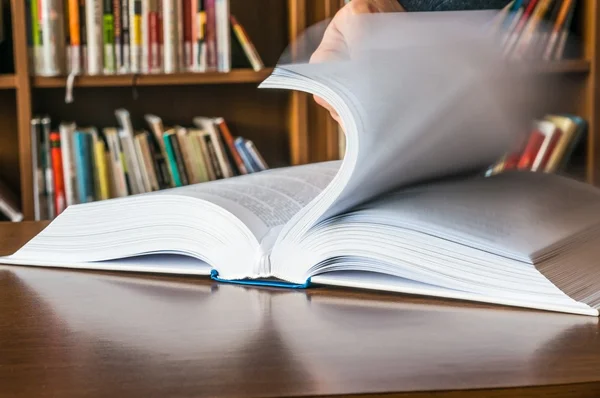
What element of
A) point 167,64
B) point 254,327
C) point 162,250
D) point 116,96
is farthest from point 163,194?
point 116,96

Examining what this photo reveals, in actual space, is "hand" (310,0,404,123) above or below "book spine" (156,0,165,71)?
below

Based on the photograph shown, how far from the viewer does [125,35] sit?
1.99 meters

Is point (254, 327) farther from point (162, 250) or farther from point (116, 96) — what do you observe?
point (116, 96)

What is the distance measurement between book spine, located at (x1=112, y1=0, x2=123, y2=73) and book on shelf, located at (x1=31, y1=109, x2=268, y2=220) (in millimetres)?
178

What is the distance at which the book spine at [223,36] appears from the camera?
2039mm

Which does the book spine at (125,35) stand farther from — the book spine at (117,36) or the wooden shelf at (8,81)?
the wooden shelf at (8,81)

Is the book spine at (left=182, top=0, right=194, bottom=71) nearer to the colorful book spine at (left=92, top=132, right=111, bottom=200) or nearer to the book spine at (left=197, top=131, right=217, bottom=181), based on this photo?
the book spine at (left=197, top=131, right=217, bottom=181)

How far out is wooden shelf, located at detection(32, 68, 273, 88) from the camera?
6.49 feet

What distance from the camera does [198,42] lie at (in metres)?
2.03

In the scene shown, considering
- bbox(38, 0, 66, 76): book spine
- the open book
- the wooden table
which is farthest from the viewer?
bbox(38, 0, 66, 76): book spine

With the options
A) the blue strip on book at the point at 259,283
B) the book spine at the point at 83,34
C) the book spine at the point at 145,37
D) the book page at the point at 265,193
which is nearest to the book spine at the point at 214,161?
the book spine at the point at 145,37

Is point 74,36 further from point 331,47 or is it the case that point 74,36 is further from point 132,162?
point 331,47

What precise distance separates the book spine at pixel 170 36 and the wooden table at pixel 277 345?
149 cm

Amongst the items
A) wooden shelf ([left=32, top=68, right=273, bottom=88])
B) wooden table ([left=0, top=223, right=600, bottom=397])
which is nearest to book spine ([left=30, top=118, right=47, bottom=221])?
wooden shelf ([left=32, top=68, right=273, bottom=88])
